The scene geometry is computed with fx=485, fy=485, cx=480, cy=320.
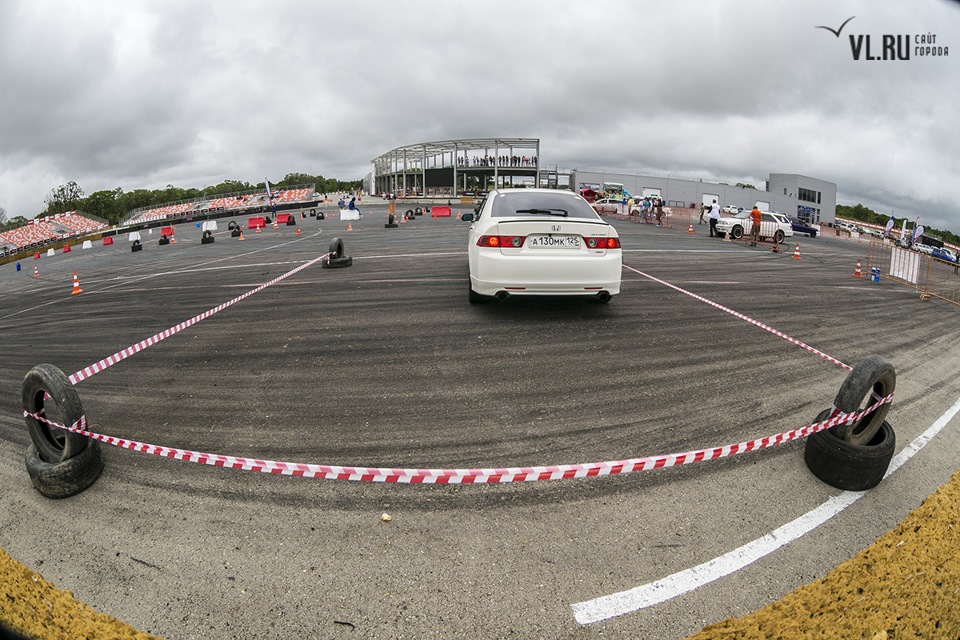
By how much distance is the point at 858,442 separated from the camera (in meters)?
3.32

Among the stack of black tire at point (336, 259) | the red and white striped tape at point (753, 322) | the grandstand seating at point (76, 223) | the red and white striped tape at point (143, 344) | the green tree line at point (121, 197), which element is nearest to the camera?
the red and white striped tape at point (143, 344)

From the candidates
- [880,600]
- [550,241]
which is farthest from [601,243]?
[880,600]

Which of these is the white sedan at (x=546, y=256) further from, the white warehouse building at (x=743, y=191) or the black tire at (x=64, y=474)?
the white warehouse building at (x=743, y=191)

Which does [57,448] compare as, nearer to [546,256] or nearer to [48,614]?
[48,614]

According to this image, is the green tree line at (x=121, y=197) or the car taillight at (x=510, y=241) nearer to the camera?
the car taillight at (x=510, y=241)

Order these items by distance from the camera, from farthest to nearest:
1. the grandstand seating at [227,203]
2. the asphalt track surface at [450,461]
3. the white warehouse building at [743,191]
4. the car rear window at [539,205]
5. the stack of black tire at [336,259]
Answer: the white warehouse building at [743,191] < the grandstand seating at [227,203] < the stack of black tire at [336,259] < the car rear window at [539,205] < the asphalt track surface at [450,461]

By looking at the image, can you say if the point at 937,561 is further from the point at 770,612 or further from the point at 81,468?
the point at 81,468

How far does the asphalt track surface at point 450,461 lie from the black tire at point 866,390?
0.36 meters

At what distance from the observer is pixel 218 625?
215 cm

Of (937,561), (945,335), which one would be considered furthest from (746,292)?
(937,561)

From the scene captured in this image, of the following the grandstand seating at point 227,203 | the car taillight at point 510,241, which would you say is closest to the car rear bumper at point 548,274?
the car taillight at point 510,241

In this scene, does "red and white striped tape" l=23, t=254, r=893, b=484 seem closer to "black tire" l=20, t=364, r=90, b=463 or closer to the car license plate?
"black tire" l=20, t=364, r=90, b=463

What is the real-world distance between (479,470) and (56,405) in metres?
2.93

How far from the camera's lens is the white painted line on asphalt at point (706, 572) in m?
2.20
